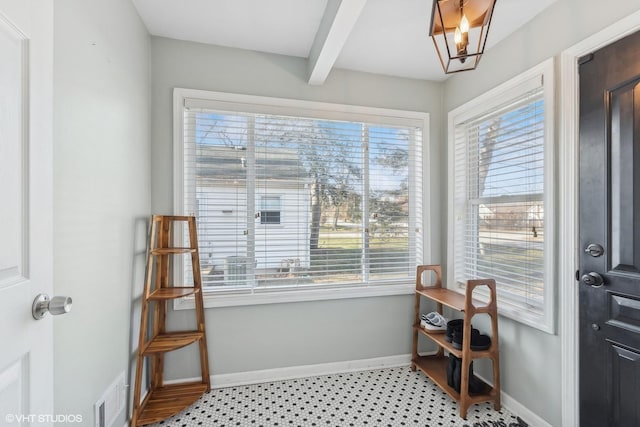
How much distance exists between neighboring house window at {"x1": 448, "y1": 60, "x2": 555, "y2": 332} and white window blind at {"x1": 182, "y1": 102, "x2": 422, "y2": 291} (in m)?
0.35

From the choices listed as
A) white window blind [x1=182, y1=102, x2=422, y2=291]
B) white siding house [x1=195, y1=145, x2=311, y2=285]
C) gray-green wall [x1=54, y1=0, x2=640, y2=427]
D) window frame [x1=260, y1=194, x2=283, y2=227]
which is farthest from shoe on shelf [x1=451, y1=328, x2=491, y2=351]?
window frame [x1=260, y1=194, x2=283, y2=227]

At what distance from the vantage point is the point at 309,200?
2377 mm

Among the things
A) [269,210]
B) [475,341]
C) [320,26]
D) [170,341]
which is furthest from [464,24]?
[170,341]

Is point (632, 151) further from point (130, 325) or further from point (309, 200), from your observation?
point (130, 325)

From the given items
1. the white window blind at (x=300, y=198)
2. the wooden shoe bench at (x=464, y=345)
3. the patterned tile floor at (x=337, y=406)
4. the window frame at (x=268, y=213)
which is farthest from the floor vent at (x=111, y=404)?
the wooden shoe bench at (x=464, y=345)

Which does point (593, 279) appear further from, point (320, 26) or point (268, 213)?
point (320, 26)

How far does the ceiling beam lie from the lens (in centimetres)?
152

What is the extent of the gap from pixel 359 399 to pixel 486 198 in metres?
1.69

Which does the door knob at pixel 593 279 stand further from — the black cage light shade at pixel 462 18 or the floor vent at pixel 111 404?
the floor vent at pixel 111 404

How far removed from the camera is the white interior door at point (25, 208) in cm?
69

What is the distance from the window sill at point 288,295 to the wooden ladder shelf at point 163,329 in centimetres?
10

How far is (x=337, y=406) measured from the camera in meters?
1.98

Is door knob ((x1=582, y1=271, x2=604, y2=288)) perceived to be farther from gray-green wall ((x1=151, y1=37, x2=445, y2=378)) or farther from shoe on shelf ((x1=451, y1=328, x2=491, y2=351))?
gray-green wall ((x1=151, y1=37, x2=445, y2=378))

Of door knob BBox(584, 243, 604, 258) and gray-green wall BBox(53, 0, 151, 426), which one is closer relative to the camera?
gray-green wall BBox(53, 0, 151, 426)
